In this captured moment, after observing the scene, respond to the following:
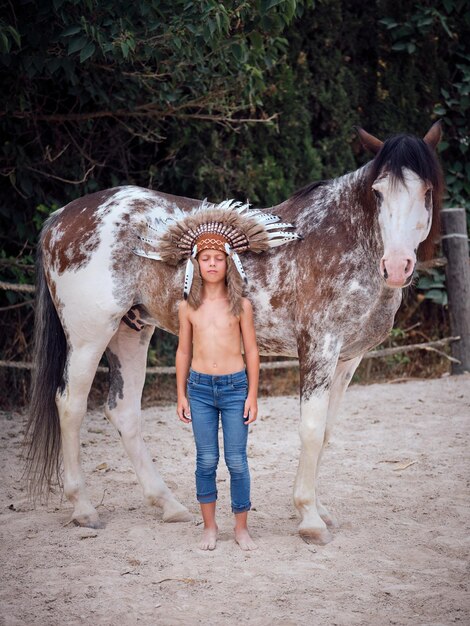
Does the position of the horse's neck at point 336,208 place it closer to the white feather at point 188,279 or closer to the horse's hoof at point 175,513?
the white feather at point 188,279

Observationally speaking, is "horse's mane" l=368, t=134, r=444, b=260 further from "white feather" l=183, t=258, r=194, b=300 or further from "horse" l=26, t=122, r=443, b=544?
"white feather" l=183, t=258, r=194, b=300

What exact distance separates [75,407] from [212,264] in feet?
3.61

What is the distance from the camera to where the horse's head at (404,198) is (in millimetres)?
3270

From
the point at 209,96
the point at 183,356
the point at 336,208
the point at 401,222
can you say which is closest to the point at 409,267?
the point at 401,222

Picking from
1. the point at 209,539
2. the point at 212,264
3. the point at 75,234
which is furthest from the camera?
the point at 75,234

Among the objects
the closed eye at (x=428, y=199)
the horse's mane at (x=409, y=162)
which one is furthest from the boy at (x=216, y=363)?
the closed eye at (x=428, y=199)

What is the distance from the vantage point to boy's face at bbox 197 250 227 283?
3387mm

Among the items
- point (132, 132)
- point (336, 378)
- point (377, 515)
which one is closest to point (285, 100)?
point (132, 132)

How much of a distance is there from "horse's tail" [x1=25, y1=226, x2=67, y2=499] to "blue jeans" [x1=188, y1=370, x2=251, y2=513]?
0.91 m

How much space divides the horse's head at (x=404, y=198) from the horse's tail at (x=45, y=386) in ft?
5.86

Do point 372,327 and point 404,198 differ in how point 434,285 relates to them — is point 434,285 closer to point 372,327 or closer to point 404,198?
point 372,327

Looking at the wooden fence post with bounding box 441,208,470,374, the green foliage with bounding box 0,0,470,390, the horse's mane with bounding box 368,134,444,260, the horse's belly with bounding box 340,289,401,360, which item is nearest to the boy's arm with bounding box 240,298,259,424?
the horse's belly with bounding box 340,289,401,360

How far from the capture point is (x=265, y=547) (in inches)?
138

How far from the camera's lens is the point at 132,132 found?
20.4ft
